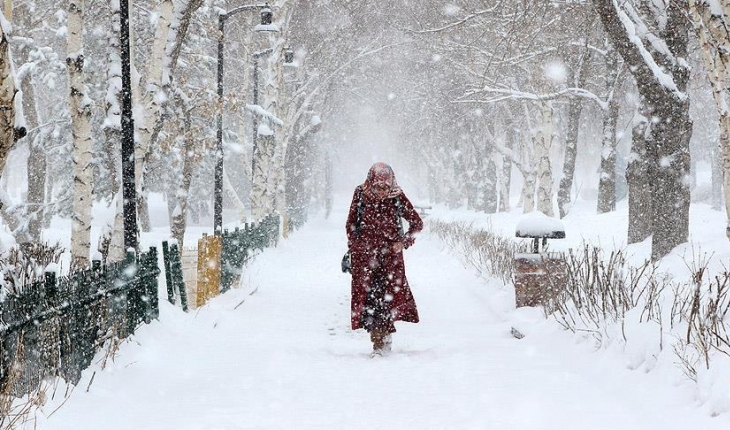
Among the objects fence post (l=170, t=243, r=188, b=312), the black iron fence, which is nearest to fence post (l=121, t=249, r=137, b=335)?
fence post (l=170, t=243, r=188, b=312)

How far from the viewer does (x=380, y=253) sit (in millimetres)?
6645

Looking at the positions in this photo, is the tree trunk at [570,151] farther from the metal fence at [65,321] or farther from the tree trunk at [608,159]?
the metal fence at [65,321]

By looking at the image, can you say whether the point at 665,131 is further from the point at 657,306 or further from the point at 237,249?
the point at 237,249

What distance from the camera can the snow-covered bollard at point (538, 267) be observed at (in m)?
7.91

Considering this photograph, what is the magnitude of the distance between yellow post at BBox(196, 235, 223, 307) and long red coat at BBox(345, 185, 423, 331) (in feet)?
11.4

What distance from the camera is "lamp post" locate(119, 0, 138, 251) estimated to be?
7.61 m

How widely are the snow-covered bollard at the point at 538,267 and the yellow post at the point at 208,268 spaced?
4.47 meters

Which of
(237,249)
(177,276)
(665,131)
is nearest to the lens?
(177,276)

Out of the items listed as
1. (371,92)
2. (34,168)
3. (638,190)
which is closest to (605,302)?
(638,190)

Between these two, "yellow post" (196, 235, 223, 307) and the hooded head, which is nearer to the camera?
the hooded head

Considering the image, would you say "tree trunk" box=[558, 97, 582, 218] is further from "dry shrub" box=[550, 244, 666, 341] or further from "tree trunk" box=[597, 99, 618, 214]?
"dry shrub" box=[550, 244, 666, 341]

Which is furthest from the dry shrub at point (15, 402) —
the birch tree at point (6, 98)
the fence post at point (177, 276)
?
the fence post at point (177, 276)

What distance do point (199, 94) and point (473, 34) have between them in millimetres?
10165

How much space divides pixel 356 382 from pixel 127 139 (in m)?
4.30
